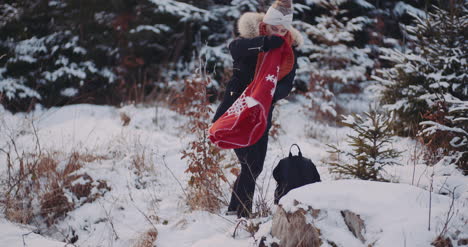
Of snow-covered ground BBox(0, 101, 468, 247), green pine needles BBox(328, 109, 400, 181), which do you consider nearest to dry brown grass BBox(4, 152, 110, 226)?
snow-covered ground BBox(0, 101, 468, 247)

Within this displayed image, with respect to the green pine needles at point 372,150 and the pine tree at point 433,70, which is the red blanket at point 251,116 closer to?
the green pine needles at point 372,150

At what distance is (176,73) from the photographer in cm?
857

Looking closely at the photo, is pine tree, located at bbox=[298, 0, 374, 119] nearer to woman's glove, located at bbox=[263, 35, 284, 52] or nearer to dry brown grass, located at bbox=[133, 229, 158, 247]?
woman's glove, located at bbox=[263, 35, 284, 52]

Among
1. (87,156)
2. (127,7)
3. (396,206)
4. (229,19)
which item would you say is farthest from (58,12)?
(396,206)

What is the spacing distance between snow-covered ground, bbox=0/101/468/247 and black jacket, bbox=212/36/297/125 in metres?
0.69

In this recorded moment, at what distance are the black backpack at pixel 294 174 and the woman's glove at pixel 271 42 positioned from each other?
2.68 feet

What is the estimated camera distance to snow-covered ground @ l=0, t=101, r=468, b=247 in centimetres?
171

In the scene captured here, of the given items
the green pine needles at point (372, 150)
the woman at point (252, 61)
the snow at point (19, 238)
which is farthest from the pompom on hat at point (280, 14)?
the snow at point (19, 238)

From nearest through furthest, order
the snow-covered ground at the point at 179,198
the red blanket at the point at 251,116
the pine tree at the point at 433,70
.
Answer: the snow-covered ground at the point at 179,198 → the red blanket at the point at 251,116 → the pine tree at the point at 433,70

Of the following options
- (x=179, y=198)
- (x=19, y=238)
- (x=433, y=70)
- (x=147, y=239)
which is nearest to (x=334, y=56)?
(x=433, y=70)

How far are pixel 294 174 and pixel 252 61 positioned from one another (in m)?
0.97

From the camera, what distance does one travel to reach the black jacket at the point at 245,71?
2357 millimetres

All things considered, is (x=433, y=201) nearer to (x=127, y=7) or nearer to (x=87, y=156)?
(x=87, y=156)

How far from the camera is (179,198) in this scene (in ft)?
11.4
